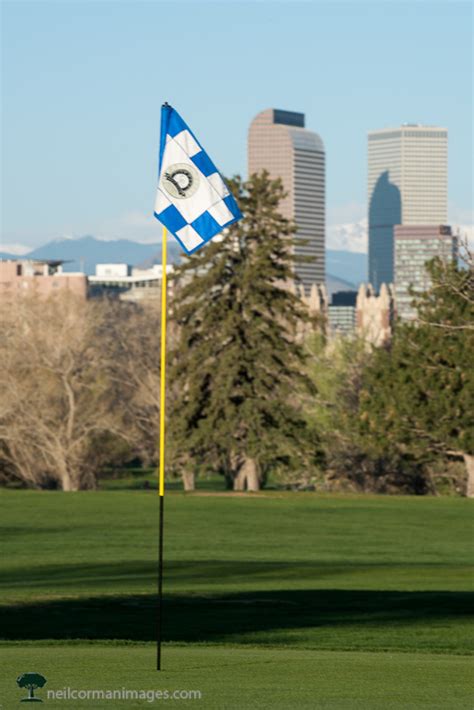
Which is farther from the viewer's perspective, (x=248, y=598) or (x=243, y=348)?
(x=243, y=348)

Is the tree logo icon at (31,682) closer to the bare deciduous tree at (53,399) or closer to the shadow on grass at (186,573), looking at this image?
the shadow on grass at (186,573)

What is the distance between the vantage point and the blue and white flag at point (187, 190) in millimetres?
15078

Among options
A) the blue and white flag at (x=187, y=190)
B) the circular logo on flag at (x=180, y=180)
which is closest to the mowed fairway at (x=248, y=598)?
the blue and white flag at (x=187, y=190)

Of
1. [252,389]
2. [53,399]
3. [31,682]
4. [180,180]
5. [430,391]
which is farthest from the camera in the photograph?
[53,399]

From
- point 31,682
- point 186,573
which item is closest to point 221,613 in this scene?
point 186,573

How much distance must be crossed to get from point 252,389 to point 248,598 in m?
38.8

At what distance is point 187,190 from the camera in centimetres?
1550

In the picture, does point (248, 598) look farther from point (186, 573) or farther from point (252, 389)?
point (252, 389)

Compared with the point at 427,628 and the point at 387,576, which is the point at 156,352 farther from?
the point at 427,628

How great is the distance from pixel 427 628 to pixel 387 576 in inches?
412

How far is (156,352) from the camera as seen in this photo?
85.3 m

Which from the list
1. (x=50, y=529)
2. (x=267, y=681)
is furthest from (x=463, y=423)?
(x=267, y=681)

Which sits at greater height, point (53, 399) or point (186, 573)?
point (53, 399)

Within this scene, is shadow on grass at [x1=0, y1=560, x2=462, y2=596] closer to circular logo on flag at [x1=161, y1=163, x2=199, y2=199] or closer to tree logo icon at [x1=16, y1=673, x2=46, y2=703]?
circular logo on flag at [x1=161, y1=163, x2=199, y2=199]
